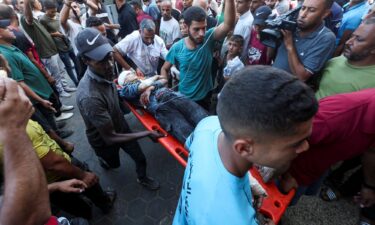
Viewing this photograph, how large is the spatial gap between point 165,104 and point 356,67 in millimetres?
1993

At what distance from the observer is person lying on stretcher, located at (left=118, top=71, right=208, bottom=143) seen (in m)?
2.66

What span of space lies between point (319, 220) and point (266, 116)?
225 centimetres

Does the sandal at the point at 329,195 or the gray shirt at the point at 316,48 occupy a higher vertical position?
the gray shirt at the point at 316,48

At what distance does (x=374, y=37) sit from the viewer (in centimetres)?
193

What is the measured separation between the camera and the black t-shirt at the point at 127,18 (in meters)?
5.42

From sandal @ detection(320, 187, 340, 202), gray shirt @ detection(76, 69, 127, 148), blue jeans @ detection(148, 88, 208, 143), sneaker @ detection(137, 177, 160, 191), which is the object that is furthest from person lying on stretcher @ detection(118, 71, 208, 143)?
sandal @ detection(320, 187, 340, 202)

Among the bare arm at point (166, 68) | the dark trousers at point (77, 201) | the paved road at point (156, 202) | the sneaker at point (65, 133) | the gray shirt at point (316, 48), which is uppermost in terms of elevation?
the gray shirt at point (316, 48)

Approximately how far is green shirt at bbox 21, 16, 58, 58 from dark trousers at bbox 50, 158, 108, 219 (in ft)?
10.2

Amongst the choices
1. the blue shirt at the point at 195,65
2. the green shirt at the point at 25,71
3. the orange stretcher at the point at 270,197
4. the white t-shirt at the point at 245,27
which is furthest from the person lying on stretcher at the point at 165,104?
the white t-shirt at the point at 245,27

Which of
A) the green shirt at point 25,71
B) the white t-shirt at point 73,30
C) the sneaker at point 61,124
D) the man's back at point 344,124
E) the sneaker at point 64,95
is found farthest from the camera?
the sneaker at point 64,95

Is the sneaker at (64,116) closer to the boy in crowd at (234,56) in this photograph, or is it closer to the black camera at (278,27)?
the boy in crowd at (234,56)

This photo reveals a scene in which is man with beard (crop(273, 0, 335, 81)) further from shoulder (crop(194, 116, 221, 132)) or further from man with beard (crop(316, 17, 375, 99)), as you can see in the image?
shoulder (crop(194, 116, 221, 132))

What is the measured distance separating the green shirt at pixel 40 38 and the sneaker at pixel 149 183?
332 centimetres

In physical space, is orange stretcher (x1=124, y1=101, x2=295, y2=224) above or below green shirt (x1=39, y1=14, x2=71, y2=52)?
below
